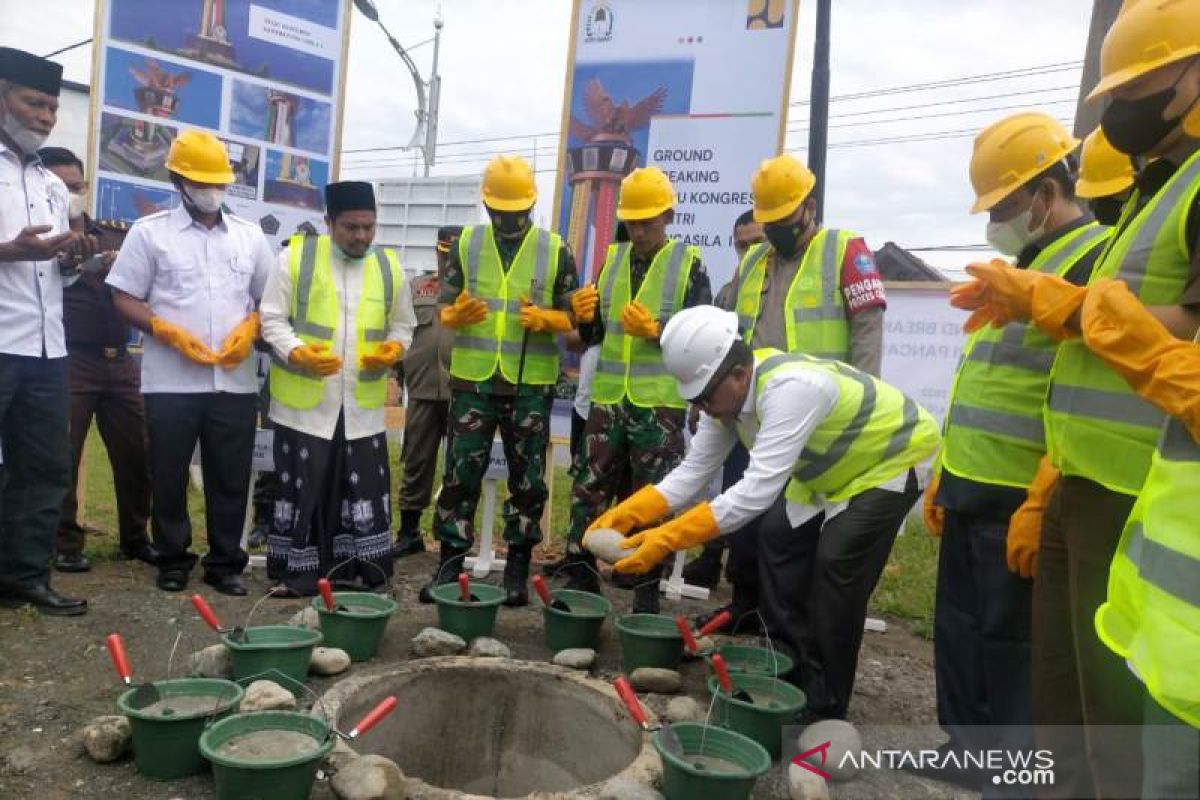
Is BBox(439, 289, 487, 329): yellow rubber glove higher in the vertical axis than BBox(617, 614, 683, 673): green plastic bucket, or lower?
higher

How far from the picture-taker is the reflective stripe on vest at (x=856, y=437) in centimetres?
298

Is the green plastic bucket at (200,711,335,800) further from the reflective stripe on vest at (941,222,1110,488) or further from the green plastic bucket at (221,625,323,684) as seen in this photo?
the reflective stripe on vest at (941,222,1110,488)

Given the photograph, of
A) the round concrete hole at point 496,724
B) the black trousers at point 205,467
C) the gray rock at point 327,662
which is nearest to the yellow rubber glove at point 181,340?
the black trousers at point 205,467

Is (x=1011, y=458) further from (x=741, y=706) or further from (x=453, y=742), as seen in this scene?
(x=453, y=742)

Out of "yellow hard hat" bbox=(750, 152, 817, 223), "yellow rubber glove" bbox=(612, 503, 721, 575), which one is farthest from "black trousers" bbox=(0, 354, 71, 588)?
"yellow hard hat" bbox=(750, 152, 817, 223)

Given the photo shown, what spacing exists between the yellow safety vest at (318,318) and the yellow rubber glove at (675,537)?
1951mm

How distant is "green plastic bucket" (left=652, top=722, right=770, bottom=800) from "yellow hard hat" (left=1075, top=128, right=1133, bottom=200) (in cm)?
193

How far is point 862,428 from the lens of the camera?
3010mm

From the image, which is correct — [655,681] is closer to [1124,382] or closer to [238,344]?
[1124,382]

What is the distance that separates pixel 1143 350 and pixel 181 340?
12.5 ft

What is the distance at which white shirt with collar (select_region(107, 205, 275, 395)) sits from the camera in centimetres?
409

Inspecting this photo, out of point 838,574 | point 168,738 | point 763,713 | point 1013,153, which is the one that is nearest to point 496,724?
point 763,713

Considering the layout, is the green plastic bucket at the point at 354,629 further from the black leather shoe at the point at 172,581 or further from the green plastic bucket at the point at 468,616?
the black leather shoe at the point at 172,581

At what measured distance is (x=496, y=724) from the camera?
11.1 feet
